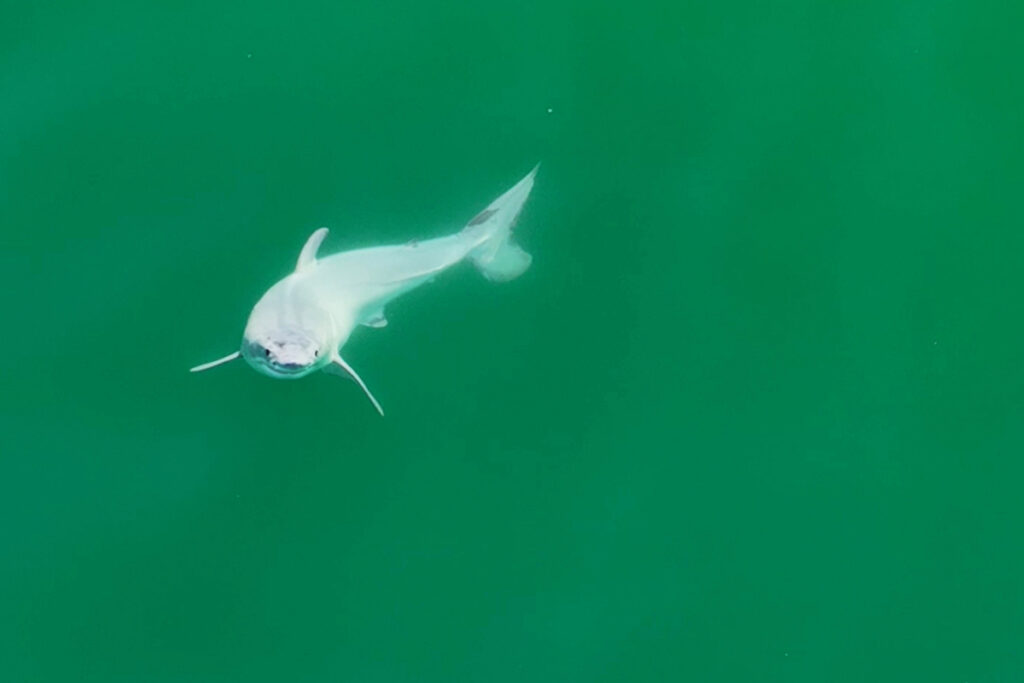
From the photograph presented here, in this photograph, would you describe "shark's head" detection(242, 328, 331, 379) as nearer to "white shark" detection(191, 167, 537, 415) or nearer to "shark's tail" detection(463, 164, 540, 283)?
"white shark" detection(191, 167, 537, 415)

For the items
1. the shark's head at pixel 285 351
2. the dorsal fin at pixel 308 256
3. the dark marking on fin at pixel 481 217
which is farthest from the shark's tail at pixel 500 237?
the shark's head at pixel 285 351

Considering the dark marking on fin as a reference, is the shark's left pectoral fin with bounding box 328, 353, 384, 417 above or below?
below

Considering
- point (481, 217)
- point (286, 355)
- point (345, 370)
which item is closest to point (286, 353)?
point (286, 355)

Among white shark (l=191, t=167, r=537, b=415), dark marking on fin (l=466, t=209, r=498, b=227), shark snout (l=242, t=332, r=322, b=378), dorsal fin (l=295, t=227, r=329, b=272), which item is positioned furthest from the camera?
dark marking on fin (l=466, t=209, r=498, b=227)

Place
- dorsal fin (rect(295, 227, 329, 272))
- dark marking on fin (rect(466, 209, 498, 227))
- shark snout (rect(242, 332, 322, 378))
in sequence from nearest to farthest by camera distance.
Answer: shark snout (rect(242, 332, 322, 378)) < dorsal fin (rect(295, 227, 329, 272)) < dark marking on fin (rect(466, 209, 498, 227))

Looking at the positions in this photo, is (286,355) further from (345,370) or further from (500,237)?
(500,237)

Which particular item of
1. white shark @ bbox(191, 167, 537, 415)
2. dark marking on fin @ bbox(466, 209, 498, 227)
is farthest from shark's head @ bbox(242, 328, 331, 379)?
dark marking on fin @ bbox(466, 209, 498, 227)

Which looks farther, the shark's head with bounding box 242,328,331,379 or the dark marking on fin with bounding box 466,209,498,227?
the dark marking on fin with bounding box 466,209,498,227

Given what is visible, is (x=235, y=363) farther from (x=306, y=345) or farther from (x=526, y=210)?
(x=526, y=210)
